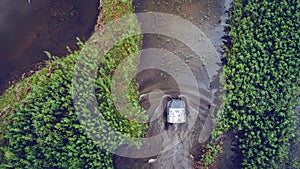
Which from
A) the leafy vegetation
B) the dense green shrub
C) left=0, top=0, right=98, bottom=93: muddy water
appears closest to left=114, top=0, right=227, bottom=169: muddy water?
the dense green shrub

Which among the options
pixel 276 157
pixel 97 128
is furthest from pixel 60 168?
pixel 276 157

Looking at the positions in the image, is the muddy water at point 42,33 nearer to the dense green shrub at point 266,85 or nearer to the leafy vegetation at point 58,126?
the leafy vegetation at point 58,126

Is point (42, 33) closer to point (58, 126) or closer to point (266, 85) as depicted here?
point (58, 126)

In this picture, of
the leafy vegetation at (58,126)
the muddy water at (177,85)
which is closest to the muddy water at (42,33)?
the leafy vegetation at (58,126)

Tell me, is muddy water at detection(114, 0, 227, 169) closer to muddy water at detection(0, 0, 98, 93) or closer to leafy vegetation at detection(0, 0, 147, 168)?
leafy vegetation at detection(0, 0, 147, 168)

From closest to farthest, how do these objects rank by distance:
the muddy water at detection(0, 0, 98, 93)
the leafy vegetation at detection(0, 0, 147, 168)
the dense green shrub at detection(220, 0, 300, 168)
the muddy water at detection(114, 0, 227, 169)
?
the leafy vegetation at detection(0, 0, 147, 168) < the dense green shrub at detection(220, 0, 300, 168) < the muddy water at detection(114, 0, 227, 169) < the muddy water at detection(0, 0, 98, 93)

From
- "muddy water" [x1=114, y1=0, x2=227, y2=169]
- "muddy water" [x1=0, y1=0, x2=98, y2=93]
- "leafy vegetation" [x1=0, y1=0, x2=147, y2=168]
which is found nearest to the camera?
"leafy vegetation" [x1=0, y1=0, x2=147, y2=168]

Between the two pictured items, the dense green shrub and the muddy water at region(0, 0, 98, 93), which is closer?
the dense green shrub
